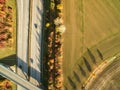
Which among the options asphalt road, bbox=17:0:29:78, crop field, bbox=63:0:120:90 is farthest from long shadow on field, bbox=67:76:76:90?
asphalt road, bbox=17:0:29:78

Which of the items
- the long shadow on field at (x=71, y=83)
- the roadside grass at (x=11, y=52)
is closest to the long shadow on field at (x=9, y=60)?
the roadside grass at (x=11, y=52)

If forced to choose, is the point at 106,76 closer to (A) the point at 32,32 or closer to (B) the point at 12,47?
(A) the point at 32,32

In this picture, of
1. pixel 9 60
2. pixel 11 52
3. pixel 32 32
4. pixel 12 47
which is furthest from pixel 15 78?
pixel 32 32

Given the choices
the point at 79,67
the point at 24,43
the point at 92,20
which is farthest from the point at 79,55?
the point at 24,43

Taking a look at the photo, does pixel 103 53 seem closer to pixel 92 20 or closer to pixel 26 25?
pixel 92 20

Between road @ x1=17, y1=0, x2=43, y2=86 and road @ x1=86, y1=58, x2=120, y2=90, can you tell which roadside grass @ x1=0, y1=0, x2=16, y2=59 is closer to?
road @ x1=17, y1=0, x2=43, y2=86

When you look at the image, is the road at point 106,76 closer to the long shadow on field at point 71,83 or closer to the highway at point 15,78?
the long shadow on field at point 71,83
